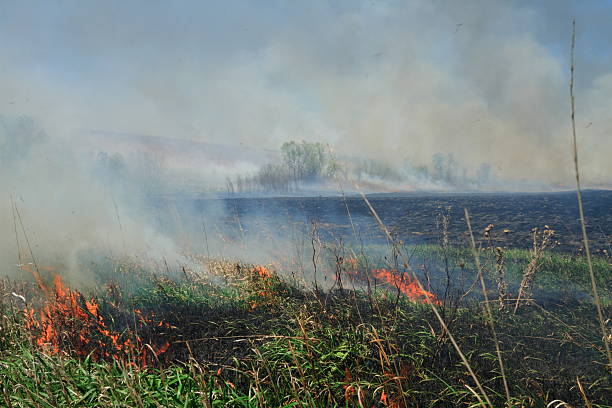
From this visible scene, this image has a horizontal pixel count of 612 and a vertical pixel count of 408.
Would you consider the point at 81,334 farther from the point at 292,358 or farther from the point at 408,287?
the point at 408,287

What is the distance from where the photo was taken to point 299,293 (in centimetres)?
665

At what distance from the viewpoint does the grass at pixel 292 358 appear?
115 inches

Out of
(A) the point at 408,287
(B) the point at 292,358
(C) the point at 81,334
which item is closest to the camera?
(B) the point at 292,358

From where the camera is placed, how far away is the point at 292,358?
3.51 metres

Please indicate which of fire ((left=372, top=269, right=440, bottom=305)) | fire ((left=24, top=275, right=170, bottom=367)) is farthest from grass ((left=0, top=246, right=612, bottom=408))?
fire ((left=372, top=269, right=440, bottom=305))

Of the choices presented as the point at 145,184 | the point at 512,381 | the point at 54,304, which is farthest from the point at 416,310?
the point at 145,184

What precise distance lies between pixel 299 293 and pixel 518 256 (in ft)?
37.8

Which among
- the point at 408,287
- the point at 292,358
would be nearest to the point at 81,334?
the point at 292,358

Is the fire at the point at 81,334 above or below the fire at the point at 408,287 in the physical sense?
above

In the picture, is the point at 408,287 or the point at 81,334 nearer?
the point at 81,334

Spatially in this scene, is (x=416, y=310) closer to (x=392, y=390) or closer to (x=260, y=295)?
(x=260, y=295)

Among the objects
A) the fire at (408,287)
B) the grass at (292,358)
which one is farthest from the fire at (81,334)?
the fire at (408,287)

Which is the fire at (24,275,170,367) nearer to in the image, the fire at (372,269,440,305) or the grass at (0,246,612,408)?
the grass at (0,246,612,408)

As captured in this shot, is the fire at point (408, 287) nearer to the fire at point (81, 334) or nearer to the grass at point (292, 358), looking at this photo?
the grass at point (292, 358)
